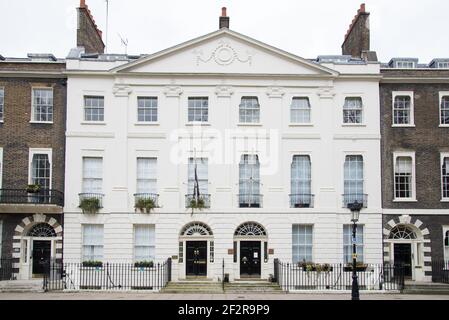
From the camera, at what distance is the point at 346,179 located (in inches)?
1144

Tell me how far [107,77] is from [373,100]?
13.8m

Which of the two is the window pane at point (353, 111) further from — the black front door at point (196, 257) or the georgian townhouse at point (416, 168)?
the black front door at point (196, 257)

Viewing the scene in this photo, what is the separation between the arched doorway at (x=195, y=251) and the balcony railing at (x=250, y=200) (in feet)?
6.99

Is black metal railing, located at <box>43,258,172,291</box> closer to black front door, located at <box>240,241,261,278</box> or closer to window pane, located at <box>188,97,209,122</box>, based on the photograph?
black front door, located at <box>240,241,261,278</box>

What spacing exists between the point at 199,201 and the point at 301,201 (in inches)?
203

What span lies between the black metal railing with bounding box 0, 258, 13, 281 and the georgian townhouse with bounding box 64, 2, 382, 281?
284 cm

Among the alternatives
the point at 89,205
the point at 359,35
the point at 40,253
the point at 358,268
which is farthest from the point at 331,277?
the point at 40,253

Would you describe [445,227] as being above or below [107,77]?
below

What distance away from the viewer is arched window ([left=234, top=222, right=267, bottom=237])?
1125 inches

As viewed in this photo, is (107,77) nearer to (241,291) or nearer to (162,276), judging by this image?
(162,276)

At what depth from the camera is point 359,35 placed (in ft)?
103
